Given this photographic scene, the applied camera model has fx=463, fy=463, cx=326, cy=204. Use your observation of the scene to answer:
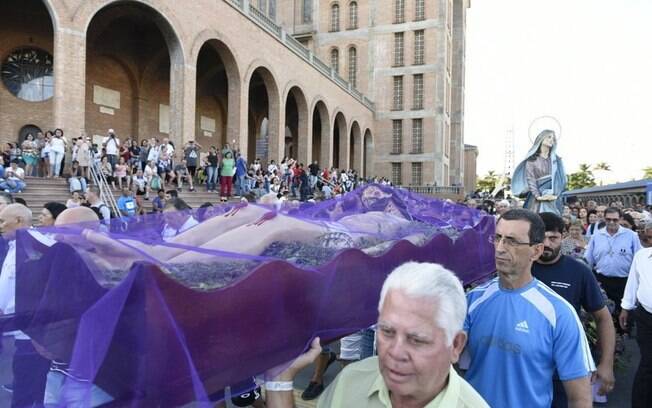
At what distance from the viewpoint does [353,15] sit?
138ft

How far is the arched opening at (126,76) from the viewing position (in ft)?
66.3

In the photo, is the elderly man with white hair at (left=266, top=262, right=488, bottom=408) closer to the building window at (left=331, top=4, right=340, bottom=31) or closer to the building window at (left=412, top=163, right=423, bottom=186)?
A: the building window at (left=412, top=163, right=423, bottom=186)

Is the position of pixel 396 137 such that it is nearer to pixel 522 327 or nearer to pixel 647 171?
pixel 522 327

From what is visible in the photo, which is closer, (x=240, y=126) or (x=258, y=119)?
(x=240, y=126)

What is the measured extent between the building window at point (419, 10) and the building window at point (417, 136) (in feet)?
29.5

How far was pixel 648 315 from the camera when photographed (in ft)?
12.7

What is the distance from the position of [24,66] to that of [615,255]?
2087 centimetres

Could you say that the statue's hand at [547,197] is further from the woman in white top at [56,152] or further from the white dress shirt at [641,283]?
the woman in white top at [56,152]

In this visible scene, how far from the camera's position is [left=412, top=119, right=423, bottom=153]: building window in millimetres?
41344

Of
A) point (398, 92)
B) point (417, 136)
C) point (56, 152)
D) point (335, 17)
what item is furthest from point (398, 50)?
point (56, 152)

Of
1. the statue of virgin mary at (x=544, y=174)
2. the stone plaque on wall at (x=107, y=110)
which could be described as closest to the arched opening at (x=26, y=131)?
the stone plaque on wall at (x=107, y=110)

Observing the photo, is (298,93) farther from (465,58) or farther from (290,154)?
(465,58)

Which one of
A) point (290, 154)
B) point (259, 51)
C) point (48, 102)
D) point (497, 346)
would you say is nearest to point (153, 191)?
point (48, 102)

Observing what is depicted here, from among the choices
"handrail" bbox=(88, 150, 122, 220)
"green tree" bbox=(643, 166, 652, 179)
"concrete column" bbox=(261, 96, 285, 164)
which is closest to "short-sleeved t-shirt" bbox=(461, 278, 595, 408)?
"handrail" bbox=(88, 150, 122, 220)
